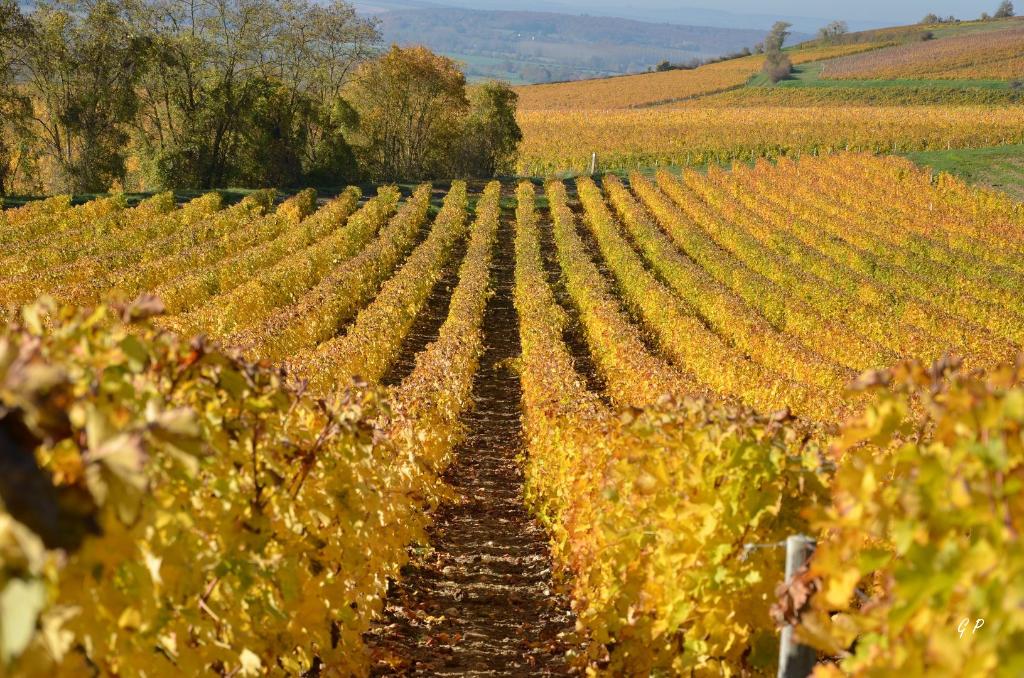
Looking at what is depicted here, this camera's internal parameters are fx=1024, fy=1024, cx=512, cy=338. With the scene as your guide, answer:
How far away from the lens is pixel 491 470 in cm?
1224

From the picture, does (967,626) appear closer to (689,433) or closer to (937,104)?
(689,433)

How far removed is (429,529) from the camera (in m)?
9.36

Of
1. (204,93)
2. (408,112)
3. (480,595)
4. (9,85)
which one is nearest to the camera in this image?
(480,595)

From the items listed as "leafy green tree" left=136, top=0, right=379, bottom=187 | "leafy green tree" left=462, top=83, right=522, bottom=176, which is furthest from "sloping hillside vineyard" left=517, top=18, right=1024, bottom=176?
"leafy green tree" left=136, top=0, right=379, bottom=187

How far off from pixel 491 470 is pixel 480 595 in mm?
4340

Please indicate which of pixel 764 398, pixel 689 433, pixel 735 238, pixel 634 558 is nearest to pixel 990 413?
pixel 689 433

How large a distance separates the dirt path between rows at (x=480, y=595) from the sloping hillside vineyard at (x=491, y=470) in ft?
0.12

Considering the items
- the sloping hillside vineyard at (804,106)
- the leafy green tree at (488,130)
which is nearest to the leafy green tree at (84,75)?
the leafy green tree at (488,130)

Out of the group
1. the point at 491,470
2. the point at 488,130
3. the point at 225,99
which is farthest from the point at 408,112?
the point at 491,470

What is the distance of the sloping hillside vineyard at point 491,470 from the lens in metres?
2.20

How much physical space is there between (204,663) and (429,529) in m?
6.01

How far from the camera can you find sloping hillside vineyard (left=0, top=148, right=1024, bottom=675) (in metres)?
2.20

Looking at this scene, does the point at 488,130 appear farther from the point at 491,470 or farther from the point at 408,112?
the point at 491,470

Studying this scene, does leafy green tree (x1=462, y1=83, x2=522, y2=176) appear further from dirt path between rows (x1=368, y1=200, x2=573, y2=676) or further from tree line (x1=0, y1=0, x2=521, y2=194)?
dirt path between rows (x1=368, y1=200, x2=573, y2=676)
